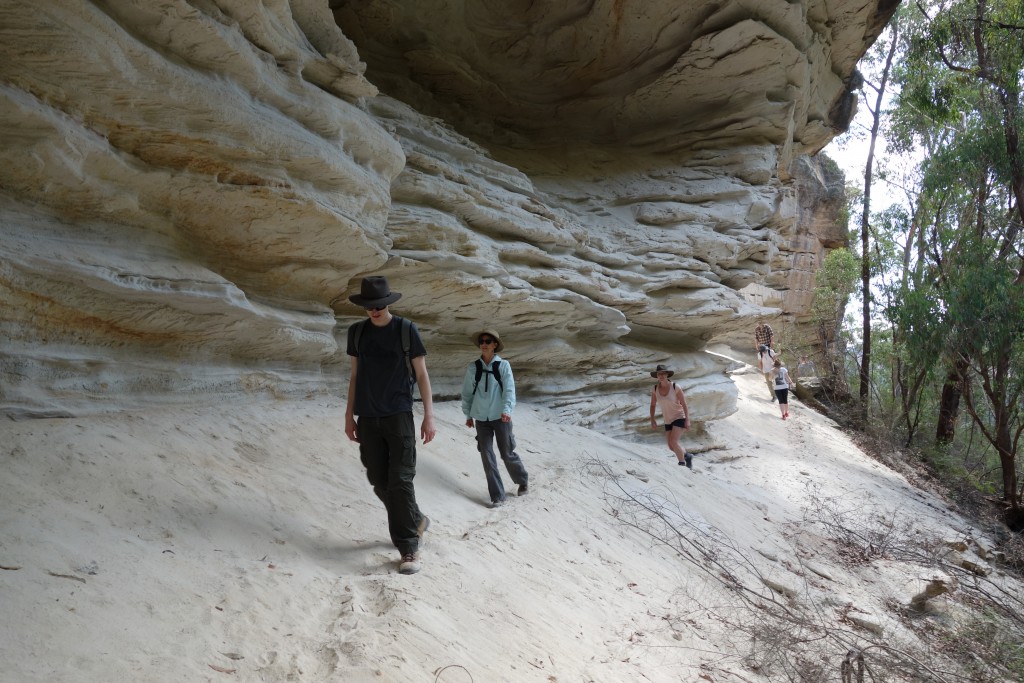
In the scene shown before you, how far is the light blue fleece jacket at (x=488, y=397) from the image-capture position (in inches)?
194

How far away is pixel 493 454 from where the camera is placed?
16.1 ft

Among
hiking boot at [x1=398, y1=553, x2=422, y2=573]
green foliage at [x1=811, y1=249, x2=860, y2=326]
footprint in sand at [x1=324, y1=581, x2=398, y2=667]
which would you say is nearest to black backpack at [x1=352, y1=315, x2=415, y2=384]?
hiking boot at [x1=398, y1=553, x2=422, y2=573]

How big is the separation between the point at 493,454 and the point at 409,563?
176 cm

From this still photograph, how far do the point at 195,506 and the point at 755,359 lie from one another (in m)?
20.2

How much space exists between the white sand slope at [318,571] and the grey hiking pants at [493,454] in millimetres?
192

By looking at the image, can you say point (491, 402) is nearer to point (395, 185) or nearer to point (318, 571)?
point (318, 571)

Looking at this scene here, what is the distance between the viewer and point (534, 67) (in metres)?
9.64

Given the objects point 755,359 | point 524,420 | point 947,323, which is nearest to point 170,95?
point 524,420

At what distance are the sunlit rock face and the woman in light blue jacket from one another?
55.7 inches

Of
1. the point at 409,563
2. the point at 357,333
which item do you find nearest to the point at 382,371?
the point at 357,333

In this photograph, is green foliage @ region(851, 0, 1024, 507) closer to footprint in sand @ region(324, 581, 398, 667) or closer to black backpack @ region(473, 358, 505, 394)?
black backpack @ region(473, 358, 505, 394)

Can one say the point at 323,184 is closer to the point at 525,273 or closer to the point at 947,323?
the point at 525,273

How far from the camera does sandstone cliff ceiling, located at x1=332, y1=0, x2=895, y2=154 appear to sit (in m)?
8.59

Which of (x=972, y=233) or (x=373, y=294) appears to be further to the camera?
(x=972, y=233)
